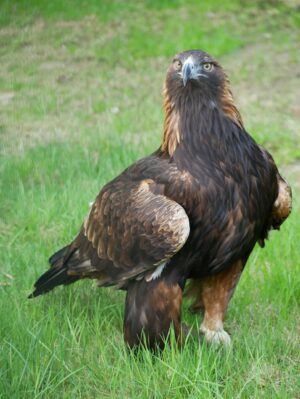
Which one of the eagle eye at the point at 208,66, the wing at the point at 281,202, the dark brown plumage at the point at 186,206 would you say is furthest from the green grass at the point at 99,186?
the eagle eye at the point at 208,66

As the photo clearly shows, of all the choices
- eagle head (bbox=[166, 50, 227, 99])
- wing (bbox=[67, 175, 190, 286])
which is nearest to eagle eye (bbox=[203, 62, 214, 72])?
eagle head (bbox=[166, 50, 227, 99])

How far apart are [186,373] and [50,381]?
26.3 inches

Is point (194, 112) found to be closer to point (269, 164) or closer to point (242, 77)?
point (269, 164)

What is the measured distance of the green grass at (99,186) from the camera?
12.9ft

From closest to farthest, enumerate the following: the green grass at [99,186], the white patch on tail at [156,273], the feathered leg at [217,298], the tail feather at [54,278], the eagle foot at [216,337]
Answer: the green grass at [99,186], the white patch on tail at [156,273], the eagle foot at [216,337], the feathered leg at [217,298], the tail feather at [54,278]

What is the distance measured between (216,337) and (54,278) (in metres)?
1.07

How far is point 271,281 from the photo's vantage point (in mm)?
5051

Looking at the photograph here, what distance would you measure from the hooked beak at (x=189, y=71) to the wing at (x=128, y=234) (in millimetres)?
575

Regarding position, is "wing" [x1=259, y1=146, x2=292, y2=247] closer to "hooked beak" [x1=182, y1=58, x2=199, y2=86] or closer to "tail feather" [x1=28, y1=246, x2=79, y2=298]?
"hooked beak" [x1=182, y1=58, x2=199, y2=86]

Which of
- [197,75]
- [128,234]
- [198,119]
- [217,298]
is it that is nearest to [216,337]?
[217,298]

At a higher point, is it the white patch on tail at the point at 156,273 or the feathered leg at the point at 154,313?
the white patch on tail at the point at 156,273

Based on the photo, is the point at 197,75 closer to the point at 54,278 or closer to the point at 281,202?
the point at 281,202

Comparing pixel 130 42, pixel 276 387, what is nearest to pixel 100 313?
pixel 276 387

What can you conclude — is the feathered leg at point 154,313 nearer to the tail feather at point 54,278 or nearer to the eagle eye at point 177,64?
Result: the tail feather at point 54,278
